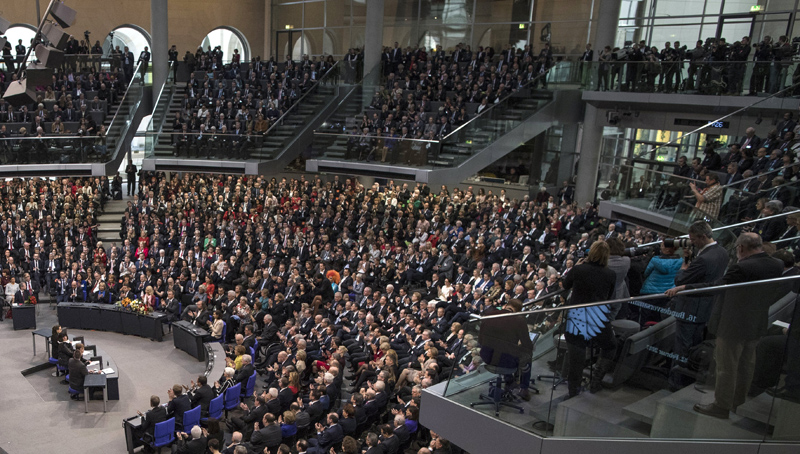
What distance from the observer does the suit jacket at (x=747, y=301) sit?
4.78 metres

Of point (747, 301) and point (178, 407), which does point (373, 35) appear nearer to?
point (178, 407)

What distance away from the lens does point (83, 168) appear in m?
19.7

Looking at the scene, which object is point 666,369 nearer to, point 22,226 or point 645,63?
point 645,63

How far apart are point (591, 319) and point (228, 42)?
31.0m

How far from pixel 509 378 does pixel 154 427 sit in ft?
20.5

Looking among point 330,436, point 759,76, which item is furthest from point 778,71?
point 330,436

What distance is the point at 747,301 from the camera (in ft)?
16.0

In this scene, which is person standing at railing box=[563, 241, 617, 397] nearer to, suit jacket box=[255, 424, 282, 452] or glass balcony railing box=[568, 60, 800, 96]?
suit jacket box=[255, 424, 282, 452]

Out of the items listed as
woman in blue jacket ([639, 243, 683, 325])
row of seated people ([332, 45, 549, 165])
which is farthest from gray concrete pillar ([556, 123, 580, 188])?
woman in blue jacket ([639, 243, 683, 325])

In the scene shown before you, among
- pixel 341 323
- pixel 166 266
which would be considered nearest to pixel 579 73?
pixel 341 323

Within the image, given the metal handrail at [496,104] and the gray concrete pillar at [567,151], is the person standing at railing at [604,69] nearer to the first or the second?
the metal handrail at [496,104]

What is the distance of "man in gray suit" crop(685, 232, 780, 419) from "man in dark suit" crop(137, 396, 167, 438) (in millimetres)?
7808

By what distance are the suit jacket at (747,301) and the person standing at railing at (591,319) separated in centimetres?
85

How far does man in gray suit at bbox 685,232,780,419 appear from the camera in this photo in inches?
190
